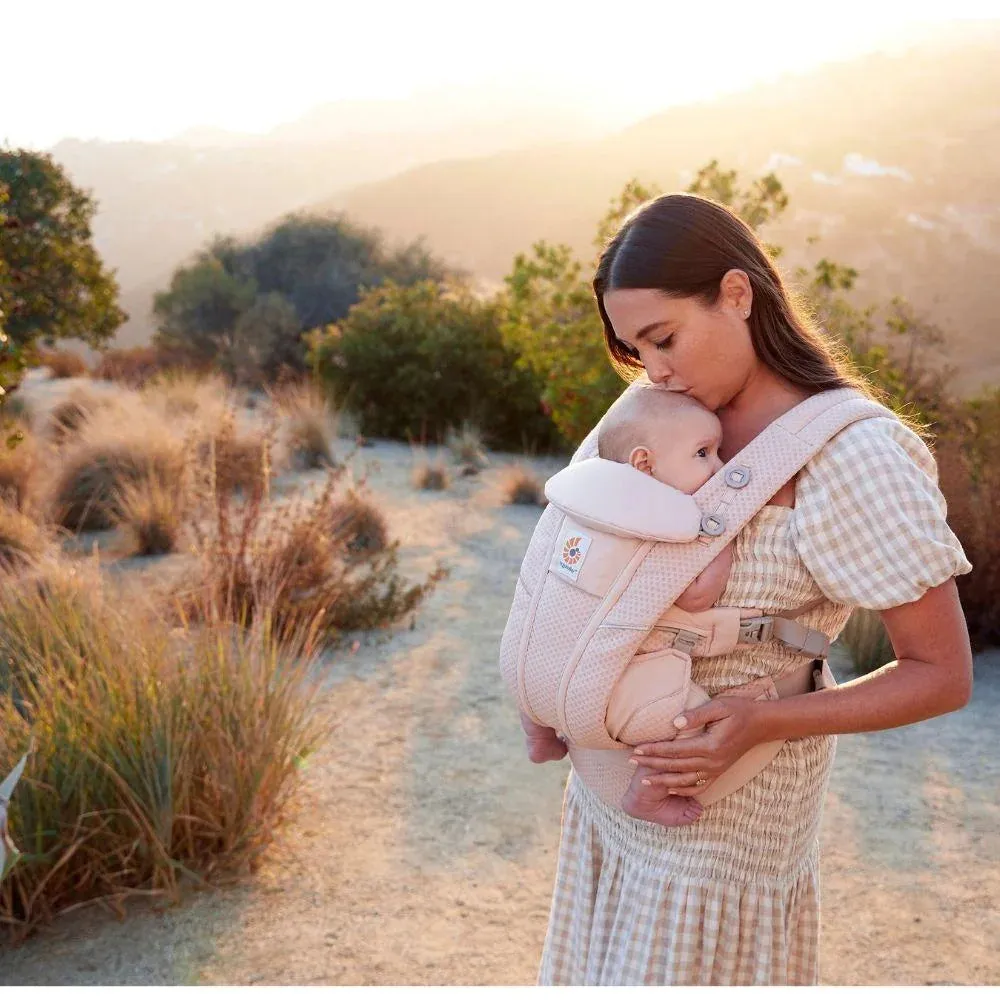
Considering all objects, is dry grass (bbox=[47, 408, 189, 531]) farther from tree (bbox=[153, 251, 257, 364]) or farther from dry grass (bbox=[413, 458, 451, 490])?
tree (bbox=[153, 251, 257, 364])

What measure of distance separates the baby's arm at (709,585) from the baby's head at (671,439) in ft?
0.38

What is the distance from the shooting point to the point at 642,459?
1.60 m

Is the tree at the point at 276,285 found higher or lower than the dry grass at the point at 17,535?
higher

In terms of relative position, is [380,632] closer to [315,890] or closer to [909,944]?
[315,890]

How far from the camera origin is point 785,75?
35.0 metres

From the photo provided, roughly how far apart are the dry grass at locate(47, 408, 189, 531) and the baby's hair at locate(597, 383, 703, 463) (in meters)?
6.59

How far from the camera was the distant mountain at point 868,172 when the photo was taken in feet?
67.5

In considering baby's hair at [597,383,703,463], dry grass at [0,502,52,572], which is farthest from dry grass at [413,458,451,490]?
baby's hair at [597,383,703,463]

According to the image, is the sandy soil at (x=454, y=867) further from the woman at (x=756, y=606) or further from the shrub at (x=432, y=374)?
the shrub at (x=432, y=374)

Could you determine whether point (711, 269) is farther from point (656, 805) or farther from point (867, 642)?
point (867, 642)

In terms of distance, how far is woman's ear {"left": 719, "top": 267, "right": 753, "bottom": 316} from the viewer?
5.27 feet

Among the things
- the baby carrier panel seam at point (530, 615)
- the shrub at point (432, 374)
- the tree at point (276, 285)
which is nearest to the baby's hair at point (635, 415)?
the baby carrier panel seam at point (530, 615)

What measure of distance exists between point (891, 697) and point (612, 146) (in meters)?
44.1

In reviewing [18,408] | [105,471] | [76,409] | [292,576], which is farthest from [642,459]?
[18,408]
